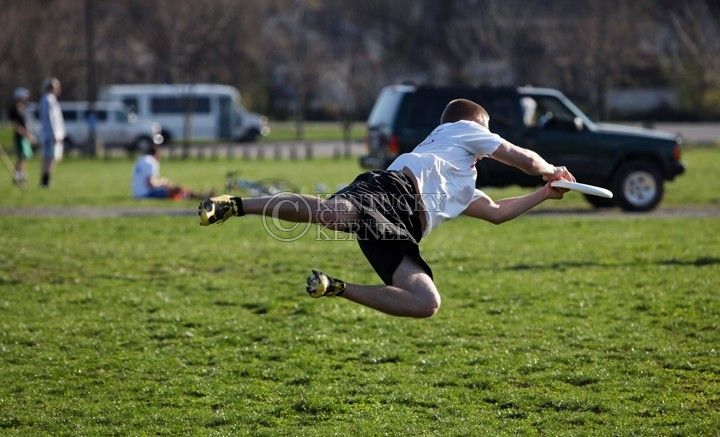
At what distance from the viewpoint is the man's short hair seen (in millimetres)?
7602

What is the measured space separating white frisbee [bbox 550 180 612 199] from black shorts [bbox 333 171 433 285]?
102cm

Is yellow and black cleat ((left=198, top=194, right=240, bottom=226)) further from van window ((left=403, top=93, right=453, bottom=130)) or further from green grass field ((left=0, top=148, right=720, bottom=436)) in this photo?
van window ((left=403, top=93, right=453, bottom=130))

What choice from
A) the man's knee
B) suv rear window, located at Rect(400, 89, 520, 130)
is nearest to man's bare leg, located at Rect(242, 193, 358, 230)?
the man's knee

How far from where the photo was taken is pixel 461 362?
7.63 m

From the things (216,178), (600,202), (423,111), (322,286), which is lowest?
(216,178)

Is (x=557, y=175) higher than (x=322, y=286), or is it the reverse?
(x=557, y=175)

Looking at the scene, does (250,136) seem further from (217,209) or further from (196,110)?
(217,209)

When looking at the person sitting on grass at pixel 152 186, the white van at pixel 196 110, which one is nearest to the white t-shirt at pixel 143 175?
the person sitting on grass at pixel 152 186

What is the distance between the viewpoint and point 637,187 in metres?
20.0

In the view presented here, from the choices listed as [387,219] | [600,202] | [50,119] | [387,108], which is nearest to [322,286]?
[387,219]

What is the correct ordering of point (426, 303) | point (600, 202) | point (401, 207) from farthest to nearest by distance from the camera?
point (600, 202)
point (401, 207)
point (426, 303)

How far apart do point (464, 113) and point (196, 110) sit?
1911 inches

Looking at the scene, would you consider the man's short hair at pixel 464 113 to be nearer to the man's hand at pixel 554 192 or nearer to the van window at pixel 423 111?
the man's hand at pixel 554 192

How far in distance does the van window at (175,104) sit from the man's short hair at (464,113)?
4742 cm
